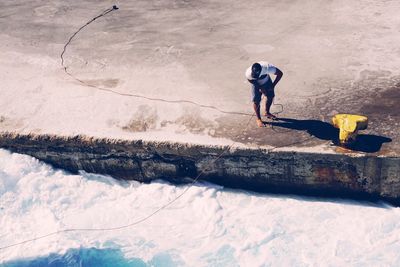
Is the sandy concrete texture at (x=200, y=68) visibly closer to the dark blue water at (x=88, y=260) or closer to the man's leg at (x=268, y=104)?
the man's leg at (x=268, y=104)

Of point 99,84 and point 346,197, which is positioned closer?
point 346,197

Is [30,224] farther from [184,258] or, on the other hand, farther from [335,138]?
[335,138]

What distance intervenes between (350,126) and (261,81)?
1.54 m

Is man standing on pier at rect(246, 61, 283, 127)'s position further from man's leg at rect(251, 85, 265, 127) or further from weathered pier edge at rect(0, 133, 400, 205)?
weathered pier edge at rect(0, 133, 400, 205)

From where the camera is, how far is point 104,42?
11.3 meters

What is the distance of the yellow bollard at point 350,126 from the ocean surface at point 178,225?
3.86ft

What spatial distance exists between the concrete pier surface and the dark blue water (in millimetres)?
1880

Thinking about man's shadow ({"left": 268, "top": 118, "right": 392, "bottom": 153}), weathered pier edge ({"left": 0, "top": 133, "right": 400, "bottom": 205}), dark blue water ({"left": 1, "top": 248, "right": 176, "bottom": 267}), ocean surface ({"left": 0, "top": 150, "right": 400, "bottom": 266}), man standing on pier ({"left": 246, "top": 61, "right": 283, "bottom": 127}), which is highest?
man standing on pier ({"left": 246, "top": 61, "right": 283, "bottom": 127})

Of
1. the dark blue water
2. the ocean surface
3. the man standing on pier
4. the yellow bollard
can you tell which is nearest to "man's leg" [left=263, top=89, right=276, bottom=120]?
the man standing on pier

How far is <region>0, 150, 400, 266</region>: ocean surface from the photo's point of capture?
7648mm

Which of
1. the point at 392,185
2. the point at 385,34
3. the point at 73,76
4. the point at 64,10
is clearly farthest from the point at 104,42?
the point at 392,185

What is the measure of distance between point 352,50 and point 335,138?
9.29ft

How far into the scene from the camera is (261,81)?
7.87 metres

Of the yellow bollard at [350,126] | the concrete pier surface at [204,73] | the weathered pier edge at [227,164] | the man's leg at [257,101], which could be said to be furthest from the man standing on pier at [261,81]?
the yellow bollard at [350,126]
